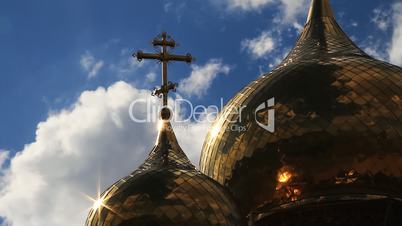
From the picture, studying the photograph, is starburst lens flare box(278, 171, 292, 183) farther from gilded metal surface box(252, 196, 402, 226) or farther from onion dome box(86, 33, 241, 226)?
onion dome box(86, 33, 241, 226)

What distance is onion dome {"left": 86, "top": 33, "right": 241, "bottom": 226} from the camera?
13.7 metres

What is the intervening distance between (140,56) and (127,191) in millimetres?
3964

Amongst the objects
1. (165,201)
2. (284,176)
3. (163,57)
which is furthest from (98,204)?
(163,57)

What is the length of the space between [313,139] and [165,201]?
122 inches

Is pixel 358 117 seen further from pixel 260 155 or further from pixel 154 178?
pixel 154 178

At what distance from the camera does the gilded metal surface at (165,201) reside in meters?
13.7

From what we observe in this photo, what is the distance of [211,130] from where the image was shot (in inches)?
693

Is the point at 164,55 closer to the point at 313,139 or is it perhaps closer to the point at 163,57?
the point at 163,57

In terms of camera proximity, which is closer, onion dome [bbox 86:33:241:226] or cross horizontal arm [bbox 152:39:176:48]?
onion dome [bbox 86:33:241:226]

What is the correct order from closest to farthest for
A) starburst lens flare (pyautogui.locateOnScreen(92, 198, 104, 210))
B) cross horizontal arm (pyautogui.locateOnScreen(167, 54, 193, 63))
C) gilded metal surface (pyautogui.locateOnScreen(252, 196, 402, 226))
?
starburst lens flare (pyautogui.locateOnScreen(92, 198, 104, 210)), gilded metal surface (pyautogui.locateOnScreen(252, 196, 402, 226)), cross horizontal arm (pyautogui.locateOnScreen(167, 54, 193, 63))

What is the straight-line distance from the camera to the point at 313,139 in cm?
1537

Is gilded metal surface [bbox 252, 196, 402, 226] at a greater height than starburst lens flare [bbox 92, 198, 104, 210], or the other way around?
starburst lens flare [bbox 92, 198, 104, 210]

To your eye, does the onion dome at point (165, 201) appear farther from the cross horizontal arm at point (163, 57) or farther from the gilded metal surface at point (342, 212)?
the cross horizontal arm at point (163, 57)

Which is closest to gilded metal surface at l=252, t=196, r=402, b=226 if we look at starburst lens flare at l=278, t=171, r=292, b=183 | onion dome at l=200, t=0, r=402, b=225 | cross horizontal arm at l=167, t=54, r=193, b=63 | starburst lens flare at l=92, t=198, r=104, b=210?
onion dome at l=200, t=0, r=402, b=225
